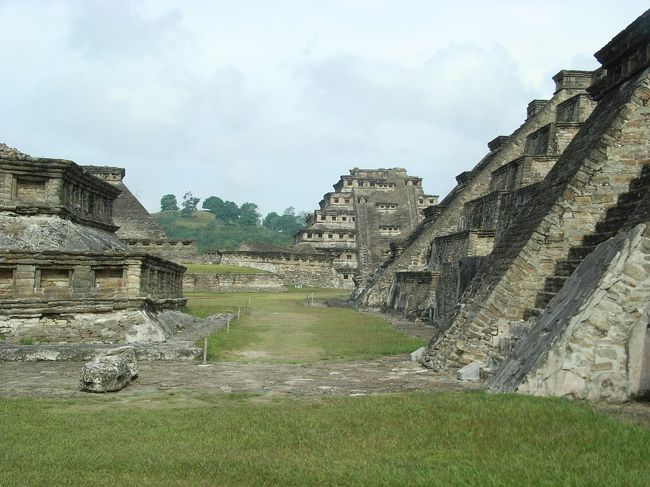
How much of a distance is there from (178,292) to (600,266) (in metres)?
16.3

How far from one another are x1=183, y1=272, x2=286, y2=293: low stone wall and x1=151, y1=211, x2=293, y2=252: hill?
57.3 meters

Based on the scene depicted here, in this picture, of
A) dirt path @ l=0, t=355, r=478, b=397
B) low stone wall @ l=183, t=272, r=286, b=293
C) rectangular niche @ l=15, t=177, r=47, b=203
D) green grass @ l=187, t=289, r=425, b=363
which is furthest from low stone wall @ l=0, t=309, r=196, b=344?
low stone wall @ l=183, t=272, r=286, b=293

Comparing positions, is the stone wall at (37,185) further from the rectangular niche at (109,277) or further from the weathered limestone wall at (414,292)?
the weathered limestone wall at (414,292)

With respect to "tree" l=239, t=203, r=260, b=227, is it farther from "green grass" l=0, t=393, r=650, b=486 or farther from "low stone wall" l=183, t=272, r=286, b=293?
"green grass" l=0, t=393, r=650, b=486

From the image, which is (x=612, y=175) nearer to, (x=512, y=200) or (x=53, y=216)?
(x=512, y=200)

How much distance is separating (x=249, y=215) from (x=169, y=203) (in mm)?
20232

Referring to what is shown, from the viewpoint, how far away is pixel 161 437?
5.82 metres

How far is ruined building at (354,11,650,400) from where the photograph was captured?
6824mm

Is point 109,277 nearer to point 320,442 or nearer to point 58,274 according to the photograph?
point 58,274

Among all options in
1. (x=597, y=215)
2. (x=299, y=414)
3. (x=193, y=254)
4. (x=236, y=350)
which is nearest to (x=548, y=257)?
(x=597, y=215)

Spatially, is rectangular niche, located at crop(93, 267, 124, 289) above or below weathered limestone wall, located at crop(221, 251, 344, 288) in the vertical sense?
below

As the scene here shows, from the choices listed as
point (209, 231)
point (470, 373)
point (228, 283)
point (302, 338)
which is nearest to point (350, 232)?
point (228, 283)

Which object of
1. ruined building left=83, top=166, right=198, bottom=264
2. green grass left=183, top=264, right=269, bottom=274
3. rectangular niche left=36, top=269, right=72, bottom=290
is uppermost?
ruined building left=83, top=166, right=198, bottom=264

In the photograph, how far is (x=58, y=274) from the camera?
1377cm
